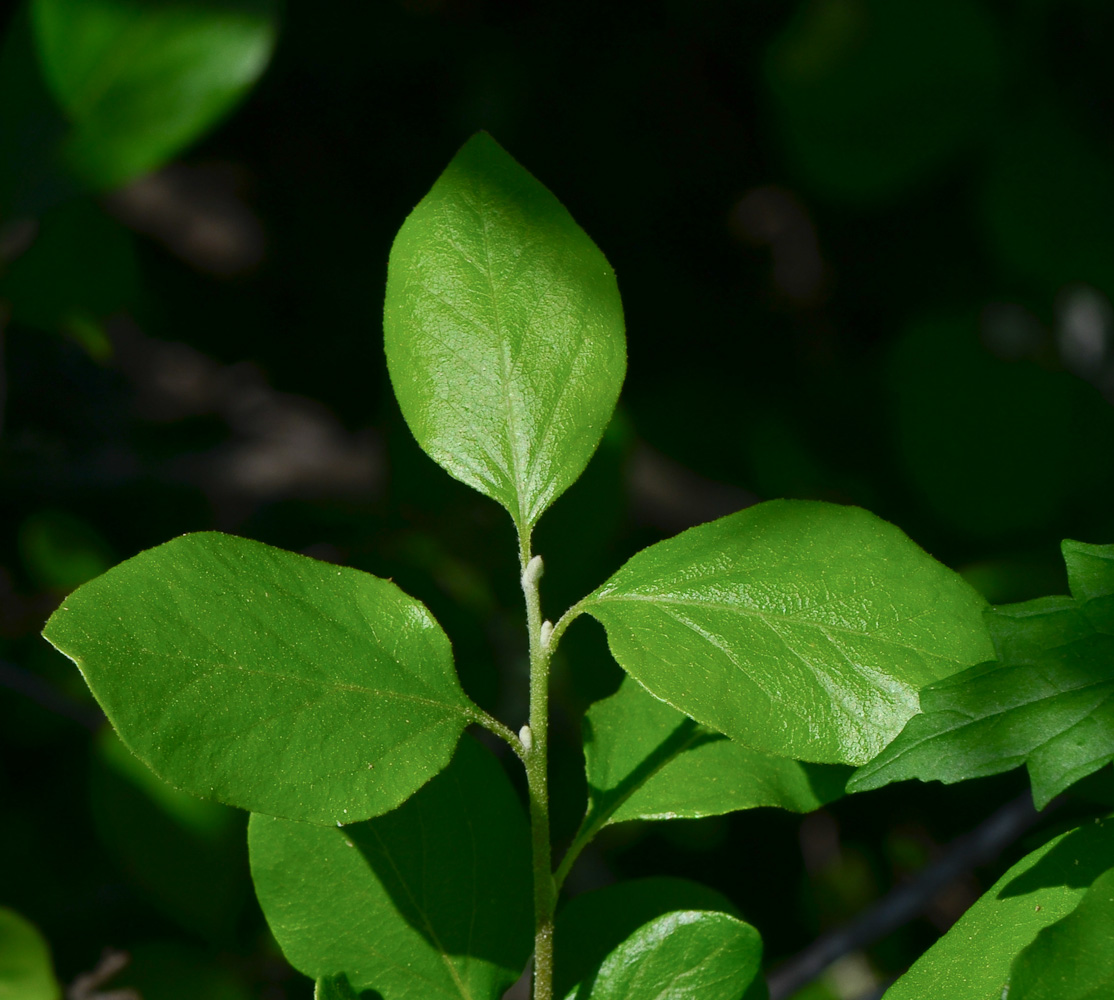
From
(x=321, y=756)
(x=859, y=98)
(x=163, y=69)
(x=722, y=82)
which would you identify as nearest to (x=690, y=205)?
(x=722, y=82)

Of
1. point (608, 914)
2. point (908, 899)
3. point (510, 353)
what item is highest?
point (510, 353)

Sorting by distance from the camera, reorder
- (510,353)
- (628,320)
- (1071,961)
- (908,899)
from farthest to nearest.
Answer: (628,320)
(908,899)
(510,353)
(1071,961)

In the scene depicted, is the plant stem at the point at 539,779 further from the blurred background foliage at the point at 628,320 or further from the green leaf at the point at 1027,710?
the blurred background foliage at the point at 628,320

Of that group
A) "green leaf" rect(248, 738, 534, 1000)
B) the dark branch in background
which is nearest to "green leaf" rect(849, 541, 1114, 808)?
"green leaf" rect(248, 738, 534, 1000)

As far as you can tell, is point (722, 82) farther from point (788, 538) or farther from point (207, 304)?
point (788, 538)

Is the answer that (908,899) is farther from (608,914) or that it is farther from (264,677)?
(264,677)

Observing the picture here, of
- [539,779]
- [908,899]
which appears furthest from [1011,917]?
[908,899]

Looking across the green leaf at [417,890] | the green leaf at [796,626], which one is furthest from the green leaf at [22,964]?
the green leaf at [796,626]
